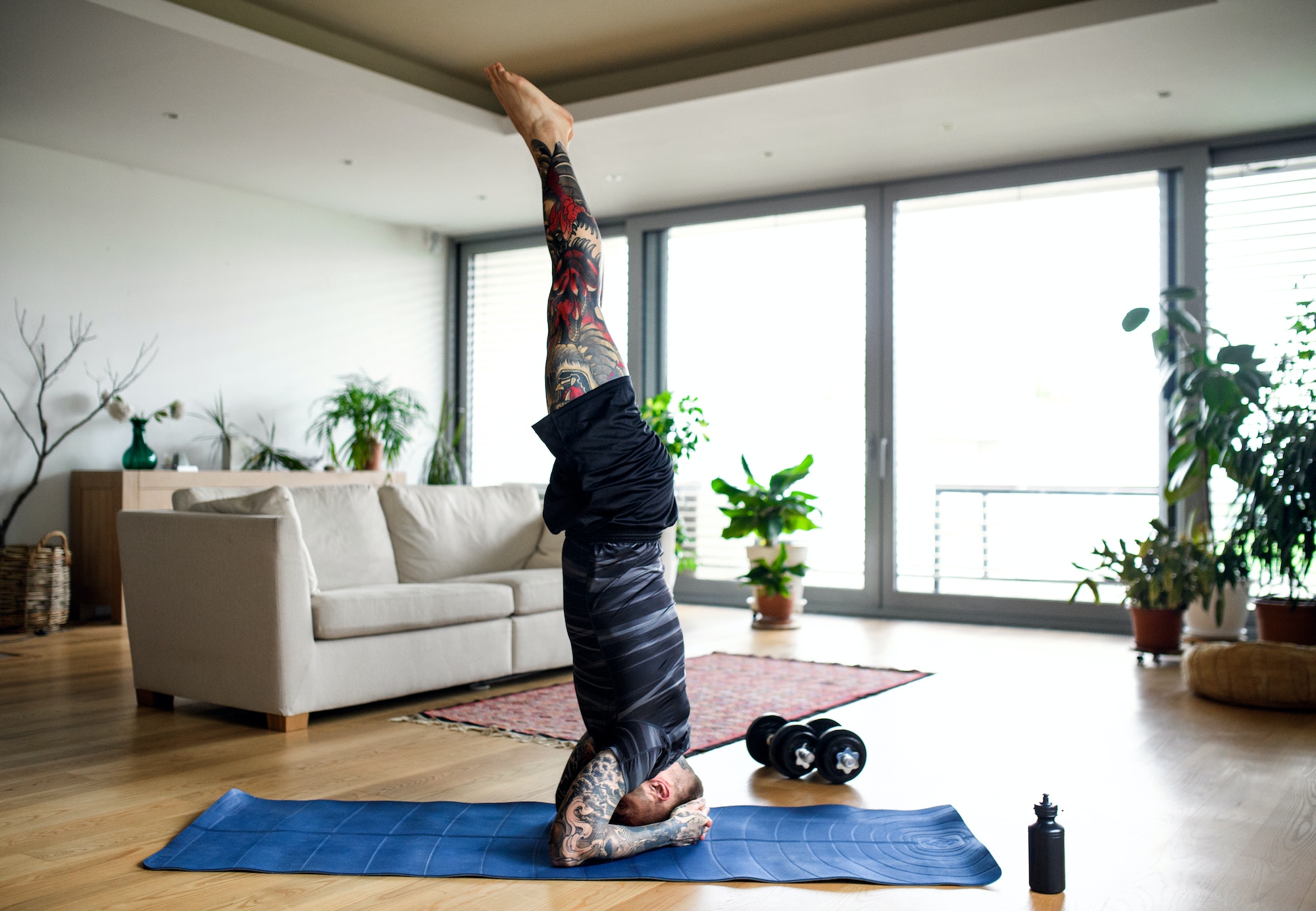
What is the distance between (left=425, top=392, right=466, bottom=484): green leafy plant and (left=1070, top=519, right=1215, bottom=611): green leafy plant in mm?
4969

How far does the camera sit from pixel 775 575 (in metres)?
Result: 6.35

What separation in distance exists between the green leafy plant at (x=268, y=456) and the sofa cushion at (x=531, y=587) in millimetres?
2967

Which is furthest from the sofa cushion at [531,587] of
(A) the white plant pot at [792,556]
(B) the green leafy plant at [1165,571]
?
(B) the green leafy plant at [1165,571]

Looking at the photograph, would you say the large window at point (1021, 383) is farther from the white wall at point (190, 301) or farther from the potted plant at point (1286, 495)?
the white wall at point (190, 301)

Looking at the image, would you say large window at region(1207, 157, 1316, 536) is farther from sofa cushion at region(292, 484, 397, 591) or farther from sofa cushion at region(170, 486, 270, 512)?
sofa cushion at region(170, 486, 270, 512)

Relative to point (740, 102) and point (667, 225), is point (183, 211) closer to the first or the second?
point (667, 225)

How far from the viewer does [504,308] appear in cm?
864

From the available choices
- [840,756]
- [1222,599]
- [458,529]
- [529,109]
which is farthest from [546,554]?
[1222,599]

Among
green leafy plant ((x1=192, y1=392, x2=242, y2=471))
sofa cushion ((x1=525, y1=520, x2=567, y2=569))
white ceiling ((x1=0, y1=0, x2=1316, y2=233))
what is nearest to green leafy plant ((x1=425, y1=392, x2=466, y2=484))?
green leafy plant ((x1=192, y1=392, x2=242, y2=471))

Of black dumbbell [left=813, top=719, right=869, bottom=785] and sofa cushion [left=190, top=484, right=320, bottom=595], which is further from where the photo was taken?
sofa cushion [left=190, top=484, right=320, bottom=595]

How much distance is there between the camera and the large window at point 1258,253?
5645 mm

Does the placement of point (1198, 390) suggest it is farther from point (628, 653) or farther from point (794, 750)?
point (628, 653)

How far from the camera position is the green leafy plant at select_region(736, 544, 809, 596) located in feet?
20.7

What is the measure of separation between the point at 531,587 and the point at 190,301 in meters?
3.93
